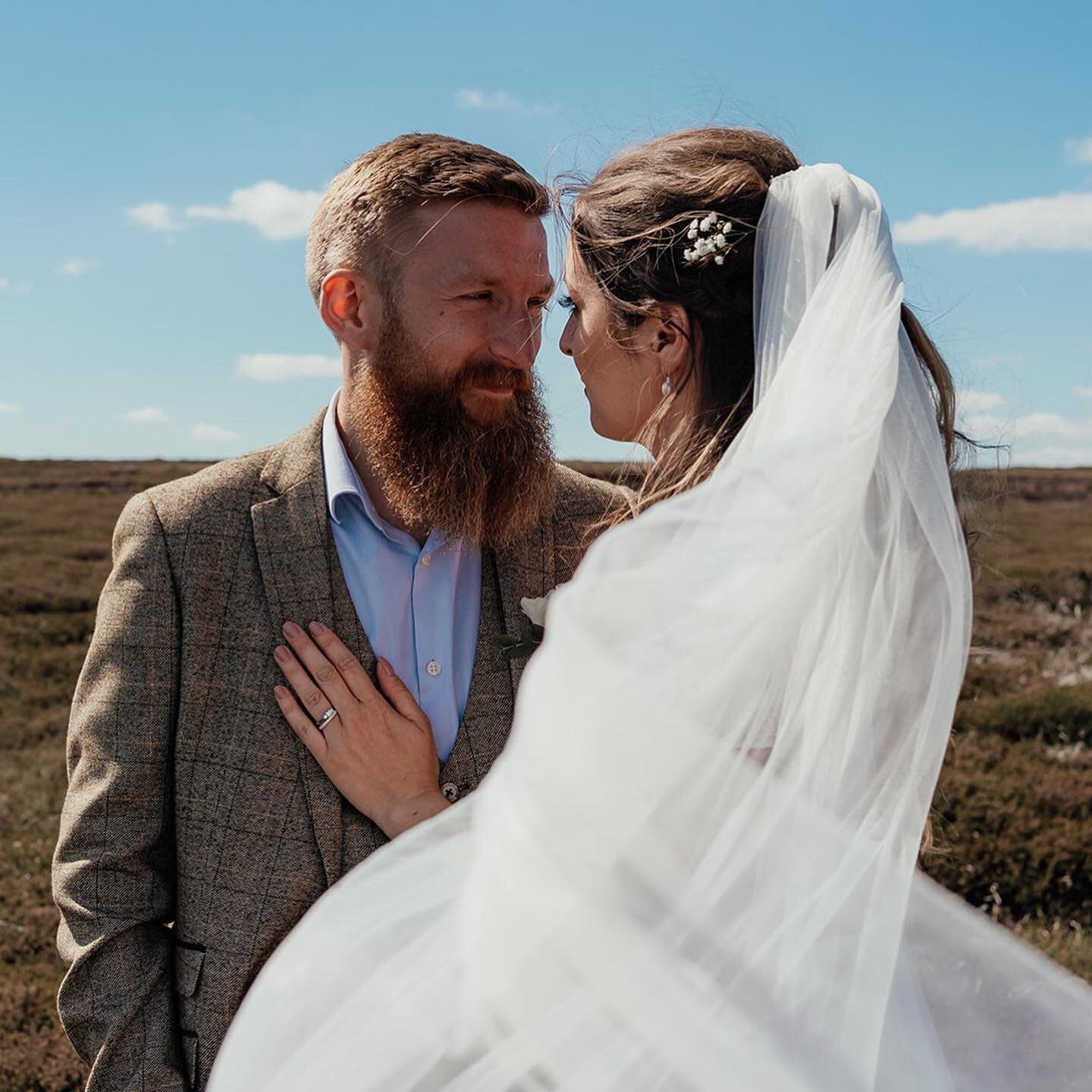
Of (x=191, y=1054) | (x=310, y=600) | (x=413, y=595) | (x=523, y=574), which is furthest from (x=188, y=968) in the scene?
(x=523, y=574)

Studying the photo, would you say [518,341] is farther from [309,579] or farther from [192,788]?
[192,788]

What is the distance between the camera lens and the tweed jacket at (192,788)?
103 inches

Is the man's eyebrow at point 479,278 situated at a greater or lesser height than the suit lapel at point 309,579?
greater

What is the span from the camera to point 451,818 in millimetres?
1891

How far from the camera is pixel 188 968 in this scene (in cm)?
264

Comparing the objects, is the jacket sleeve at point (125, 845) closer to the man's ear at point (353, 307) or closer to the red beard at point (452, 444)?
the red beard at point (452, 444)

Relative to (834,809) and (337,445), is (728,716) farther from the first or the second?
(337,445)

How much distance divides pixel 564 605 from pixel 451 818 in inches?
18.2

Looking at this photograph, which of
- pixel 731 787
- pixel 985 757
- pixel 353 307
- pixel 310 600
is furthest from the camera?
pixel 985 757

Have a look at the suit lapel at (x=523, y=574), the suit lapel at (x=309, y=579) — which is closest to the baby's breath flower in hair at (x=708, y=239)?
the suit lapel at (x=523, y=574)

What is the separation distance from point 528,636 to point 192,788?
2.77 ft

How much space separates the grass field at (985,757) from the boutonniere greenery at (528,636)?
0.95 meters

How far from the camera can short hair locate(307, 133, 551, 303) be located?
299cm

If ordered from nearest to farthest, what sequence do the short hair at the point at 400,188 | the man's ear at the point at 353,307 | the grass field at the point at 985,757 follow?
the short hair at the point at 400,188, the man's ear at the point at 353,307, the grass field at the point at 985,757
